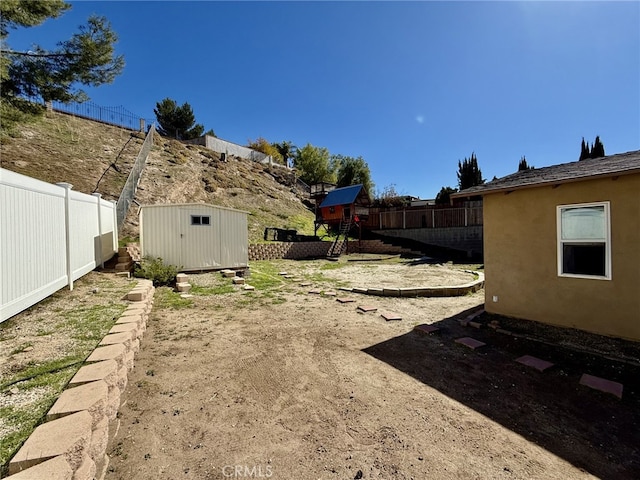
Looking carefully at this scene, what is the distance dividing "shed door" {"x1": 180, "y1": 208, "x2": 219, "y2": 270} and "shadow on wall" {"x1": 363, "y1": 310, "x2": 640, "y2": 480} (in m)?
8.11

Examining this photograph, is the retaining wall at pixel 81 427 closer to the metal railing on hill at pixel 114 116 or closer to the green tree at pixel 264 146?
the metal railing on hill at pixel 114 116

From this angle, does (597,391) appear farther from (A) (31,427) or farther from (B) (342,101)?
(B) (342,101)

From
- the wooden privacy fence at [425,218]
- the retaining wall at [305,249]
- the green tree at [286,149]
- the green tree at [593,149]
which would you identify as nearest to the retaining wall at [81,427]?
the retaining wall at [305,249]

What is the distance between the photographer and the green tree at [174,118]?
1505 inches

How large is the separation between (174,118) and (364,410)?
4612 cm

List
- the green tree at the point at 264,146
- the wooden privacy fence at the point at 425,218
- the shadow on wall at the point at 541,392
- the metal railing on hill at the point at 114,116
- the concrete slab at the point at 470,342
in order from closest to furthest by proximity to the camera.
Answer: the shadow on wall at the point at 541,392
the concrete slab at the point at 470,342
the wooden privacy fence at the point at 425,218
the metal railing on hill at the point at 114,116
the green tree at the point at 264,146

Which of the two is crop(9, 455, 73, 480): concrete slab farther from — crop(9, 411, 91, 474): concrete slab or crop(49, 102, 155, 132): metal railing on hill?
crop(49, 102, 155, 132): metal railing on hill

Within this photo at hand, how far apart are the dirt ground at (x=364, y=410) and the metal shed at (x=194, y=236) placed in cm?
554

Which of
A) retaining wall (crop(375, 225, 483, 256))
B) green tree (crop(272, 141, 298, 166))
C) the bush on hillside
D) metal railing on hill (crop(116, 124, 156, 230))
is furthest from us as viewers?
green tree (crop(272, 141, 298, 166))

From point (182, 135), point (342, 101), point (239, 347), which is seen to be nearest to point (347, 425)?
point (239, 347)

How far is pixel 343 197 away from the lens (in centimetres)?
2094

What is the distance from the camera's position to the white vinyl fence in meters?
3.59

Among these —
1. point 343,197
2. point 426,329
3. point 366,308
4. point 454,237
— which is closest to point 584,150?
point 454,237

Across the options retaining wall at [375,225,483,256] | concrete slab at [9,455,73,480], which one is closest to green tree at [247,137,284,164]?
retaining wall at [375,225,483,256]
